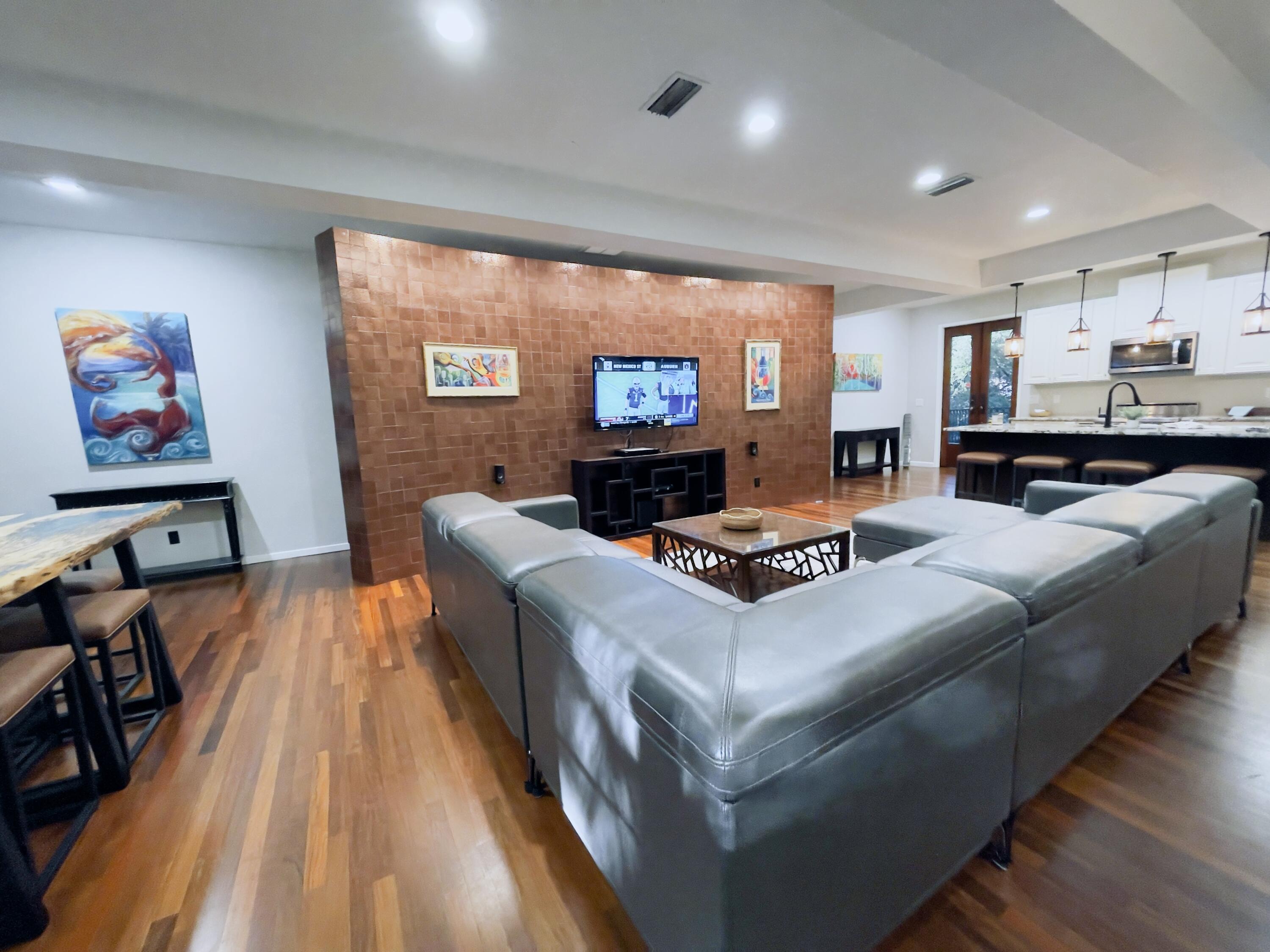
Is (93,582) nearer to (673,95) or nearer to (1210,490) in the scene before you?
(673,95)

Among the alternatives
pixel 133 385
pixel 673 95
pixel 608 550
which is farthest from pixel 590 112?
pixel 133 385

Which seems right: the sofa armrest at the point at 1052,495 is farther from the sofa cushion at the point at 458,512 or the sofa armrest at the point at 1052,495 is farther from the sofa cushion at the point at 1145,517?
the sofa cushion at the point at 458,512

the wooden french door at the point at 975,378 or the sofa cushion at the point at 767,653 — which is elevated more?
the wooden french door at the point at 975,378

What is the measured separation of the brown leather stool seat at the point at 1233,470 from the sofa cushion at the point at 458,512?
4901 millimetres

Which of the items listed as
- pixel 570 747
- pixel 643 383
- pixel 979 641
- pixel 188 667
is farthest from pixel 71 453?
pixel 979 641

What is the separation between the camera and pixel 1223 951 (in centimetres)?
105

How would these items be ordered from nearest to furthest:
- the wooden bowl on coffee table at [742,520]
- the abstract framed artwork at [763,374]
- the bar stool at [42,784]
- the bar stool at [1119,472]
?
the bar stool at [42,784], the wooden bowl on coffee table at [742,520], the bar stool at [1119,472], the abstract framed artwork at [763,374]

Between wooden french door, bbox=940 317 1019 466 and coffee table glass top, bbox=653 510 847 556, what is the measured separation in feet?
18.6

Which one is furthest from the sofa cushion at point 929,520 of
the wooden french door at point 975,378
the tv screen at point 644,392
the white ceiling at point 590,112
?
the wooden french door at point 975,378

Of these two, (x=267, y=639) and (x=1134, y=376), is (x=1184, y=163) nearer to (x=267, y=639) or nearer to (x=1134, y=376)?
(x=1134, y=376)

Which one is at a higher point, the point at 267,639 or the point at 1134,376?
the point at 1134,376

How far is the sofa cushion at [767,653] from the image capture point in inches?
29.3

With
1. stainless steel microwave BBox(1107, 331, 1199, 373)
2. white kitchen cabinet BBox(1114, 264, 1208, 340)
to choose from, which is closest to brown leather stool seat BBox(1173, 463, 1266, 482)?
stainless steel microwave BBox(1107, 331, 1199, 373)

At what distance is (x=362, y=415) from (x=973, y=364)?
861cm
